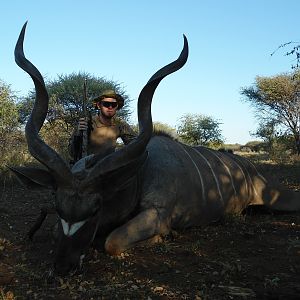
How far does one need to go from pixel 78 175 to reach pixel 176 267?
2.77ft

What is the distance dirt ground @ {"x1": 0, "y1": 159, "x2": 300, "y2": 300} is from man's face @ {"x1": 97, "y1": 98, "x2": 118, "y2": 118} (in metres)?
1.18

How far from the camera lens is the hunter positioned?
4.62 m

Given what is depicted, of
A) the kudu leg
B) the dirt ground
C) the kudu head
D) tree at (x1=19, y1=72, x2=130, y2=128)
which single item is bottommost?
the dirt ground

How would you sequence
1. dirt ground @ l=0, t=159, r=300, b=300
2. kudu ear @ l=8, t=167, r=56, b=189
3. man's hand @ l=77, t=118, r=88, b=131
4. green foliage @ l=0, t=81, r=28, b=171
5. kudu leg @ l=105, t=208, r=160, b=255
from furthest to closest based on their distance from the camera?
green foliage @ l=0, t=81, r=28, b=171
man's hand @ l=77, t=118, r=88, b=131
kudu leg @ l=105, t=208, r=160, b=255
kudu ear @ l=8, t=167, r=56, b=189
dirt ground @ l=0, t=159, r=300, b=300

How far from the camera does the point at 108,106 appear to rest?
15.3 ft

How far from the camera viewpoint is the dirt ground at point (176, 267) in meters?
2.57

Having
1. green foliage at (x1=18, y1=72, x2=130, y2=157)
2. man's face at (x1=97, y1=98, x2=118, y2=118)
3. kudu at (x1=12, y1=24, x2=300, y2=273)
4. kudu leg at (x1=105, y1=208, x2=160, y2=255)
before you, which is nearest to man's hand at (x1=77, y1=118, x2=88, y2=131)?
man's face at (x1=97, y1=98, x2=118, y2=118)

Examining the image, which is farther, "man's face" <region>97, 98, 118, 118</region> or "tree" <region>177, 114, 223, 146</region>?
"tree" <region>177, 114, 223, 146</region>

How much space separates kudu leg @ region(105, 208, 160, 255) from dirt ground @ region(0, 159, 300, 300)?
7cm

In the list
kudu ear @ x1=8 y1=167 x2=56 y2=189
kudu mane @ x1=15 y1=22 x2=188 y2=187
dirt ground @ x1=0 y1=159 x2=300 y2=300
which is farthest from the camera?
kudu ear @ x1=8 y1=167 x2=56 y2=189

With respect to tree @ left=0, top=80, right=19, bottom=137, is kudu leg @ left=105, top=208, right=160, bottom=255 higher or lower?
lower

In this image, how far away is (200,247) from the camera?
3568 mm

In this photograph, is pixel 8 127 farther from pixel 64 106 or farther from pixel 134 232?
pixel 134 232

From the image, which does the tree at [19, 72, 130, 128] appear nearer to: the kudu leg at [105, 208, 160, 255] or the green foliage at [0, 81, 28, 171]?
the green foliage at [0, 81, 28, 171]
